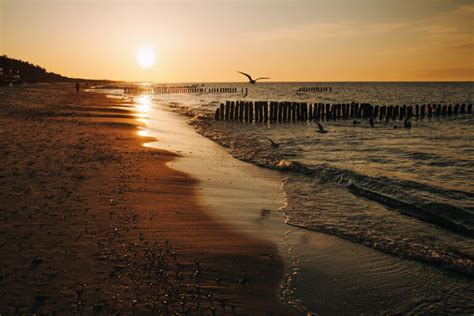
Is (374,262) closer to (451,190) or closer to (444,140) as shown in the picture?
(451,190)

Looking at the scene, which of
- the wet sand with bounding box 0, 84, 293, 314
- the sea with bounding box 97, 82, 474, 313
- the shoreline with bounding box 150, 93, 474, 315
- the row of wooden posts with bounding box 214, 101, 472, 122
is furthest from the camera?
the row of wooden posts with bounding box 214, 101, 472, 122

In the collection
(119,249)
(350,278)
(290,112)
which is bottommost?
(350,278)

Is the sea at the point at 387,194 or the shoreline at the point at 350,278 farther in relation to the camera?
the sea at the point at 387,194

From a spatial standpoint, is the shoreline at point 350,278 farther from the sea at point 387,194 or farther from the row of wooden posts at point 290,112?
the row of wooden posts at point 290,112

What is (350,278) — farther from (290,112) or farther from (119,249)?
(290,112)

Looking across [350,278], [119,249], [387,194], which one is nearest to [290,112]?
[387,194]

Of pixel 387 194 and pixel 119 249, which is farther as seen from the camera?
pixel 387 194

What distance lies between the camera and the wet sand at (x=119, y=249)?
132 inches

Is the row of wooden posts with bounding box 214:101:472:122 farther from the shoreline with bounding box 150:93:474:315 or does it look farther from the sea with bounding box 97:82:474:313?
the shoreline with bounding box 150:93:474:315

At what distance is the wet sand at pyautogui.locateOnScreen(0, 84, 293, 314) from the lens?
11.0 feet

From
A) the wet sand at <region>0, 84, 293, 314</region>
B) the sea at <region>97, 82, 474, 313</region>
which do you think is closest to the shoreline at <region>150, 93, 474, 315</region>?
the sea at <region>97, 82, 474, 313</region>

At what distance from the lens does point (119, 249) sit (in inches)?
170

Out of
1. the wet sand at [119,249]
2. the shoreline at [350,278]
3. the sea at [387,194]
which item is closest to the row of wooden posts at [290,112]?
the sea at [387,194]

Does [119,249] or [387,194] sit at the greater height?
[119,249]
